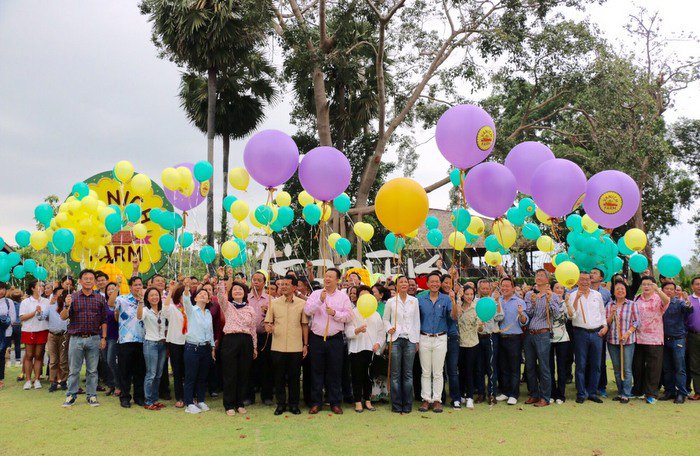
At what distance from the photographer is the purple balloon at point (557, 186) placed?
6461 mm

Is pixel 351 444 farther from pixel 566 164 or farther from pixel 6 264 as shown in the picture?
pixel 6 264

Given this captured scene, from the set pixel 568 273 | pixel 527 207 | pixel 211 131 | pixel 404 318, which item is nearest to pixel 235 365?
pixel 404 318

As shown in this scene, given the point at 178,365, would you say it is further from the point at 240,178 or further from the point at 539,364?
the point at 539,364

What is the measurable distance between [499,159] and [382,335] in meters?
10.1

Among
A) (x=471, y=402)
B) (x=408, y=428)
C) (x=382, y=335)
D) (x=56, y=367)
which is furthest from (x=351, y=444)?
(x=56, y=367)

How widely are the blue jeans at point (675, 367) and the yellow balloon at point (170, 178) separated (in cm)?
677

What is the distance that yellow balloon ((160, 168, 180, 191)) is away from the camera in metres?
7.14

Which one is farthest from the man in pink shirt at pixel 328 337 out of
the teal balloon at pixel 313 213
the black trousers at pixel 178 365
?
the teal balloon at pixel 313 213

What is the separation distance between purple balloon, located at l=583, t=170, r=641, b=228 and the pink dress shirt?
3.41 m

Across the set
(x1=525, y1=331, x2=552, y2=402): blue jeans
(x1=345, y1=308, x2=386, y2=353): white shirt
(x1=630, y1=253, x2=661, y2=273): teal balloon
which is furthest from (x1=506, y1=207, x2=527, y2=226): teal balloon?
(x1=345, y1=308, x2=386, y2=353): white shirt

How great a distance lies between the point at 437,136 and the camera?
6500 millimetres

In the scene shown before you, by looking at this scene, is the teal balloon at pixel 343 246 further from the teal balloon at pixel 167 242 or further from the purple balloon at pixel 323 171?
the purple balloon at pixel 323 171

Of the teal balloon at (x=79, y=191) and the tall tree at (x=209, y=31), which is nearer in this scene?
the teal balloon at (x=79, y=191)

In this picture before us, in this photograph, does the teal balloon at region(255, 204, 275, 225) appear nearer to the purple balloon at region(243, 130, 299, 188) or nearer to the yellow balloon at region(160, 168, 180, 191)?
the purple balloon at region(243, 130, 299, 188)
